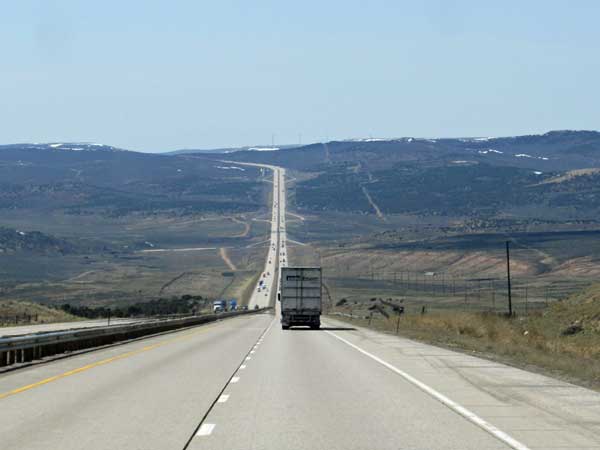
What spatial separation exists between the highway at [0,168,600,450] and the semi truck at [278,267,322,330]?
102ft

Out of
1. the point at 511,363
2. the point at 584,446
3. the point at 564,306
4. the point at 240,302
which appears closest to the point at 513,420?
the point at 584,446

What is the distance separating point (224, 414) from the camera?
1608 cm

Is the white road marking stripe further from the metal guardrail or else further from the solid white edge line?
the metal guardrail

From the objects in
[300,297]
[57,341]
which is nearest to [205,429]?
[57,341]

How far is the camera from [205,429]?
47.2ft

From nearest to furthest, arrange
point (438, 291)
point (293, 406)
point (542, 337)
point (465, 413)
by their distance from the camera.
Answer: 1. point (465, 413)
2. point (293, 406)
3. point (542, 337)
4. point (438, 291)

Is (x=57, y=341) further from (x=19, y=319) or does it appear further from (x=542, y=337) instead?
(x=19, y=319)

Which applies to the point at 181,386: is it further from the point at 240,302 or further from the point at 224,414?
the point at 240,302

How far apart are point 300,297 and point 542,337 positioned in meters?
20.4

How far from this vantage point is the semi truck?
198 ft

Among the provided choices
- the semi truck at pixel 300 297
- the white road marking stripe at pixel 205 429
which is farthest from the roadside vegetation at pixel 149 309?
the white road marking stripe at pixel 205 429

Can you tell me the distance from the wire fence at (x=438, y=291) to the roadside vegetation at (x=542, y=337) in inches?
2045

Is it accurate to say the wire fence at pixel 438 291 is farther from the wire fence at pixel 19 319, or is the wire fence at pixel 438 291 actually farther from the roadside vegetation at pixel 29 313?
the wire fence at pixel 19 319

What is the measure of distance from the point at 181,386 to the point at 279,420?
6.05 m
